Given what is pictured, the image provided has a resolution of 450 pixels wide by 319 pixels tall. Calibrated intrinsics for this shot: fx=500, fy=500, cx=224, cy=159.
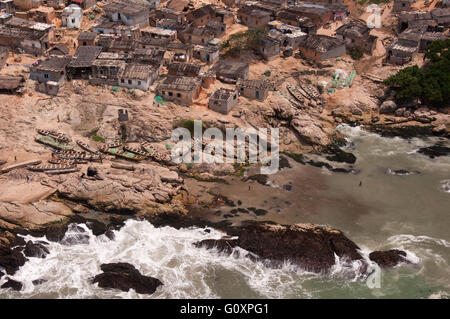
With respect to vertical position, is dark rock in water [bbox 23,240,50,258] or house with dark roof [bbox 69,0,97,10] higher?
house with dark roof [bbox 69,0,97,10]

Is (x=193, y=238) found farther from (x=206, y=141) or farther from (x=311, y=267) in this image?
(x=206, y=141)

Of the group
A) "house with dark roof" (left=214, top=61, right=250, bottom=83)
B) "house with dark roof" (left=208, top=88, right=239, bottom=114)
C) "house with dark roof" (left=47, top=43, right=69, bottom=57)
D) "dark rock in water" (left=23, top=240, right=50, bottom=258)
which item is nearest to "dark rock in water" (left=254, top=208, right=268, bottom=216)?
"house with dark roof" (left=208, top=88, right=239, bottom=114)

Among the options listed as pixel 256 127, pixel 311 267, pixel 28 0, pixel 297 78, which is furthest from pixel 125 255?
pixel 28 0

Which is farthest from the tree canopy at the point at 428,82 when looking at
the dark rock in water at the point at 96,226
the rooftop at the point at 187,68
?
the dark rock in water at the point at 96,226

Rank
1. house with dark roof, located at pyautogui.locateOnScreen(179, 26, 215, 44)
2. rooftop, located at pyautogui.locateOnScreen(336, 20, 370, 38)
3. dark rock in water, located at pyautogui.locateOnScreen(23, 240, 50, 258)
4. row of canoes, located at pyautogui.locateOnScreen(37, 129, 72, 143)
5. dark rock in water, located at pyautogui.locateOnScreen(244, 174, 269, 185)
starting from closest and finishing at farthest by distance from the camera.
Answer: dark rock in water, located at pyautogui.locateOnScreen(23, 240, 50, 258) → dark rock in water, located at pyautogui.locateOnScreen(244, 174, 269, 185) → row of canoes, located at pyautogui.locateOnScreen(37, 129, 72, 143) → house with dark roof, located at pyautogui.locateOnScreen(179, 26, 215, 44) → rooftop, located at pyautogui.locateOnScreen(336, 20, 370, 38)

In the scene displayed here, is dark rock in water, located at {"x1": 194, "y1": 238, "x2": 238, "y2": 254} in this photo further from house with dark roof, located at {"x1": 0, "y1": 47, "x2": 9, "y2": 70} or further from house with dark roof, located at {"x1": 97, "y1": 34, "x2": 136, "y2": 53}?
house with dark roof, located at {"x1": 0, "y1": 47, "x2": 9, "y2": 70}

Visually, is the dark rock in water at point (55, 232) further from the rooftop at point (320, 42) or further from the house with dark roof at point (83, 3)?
the rooftop at point (320, 42)

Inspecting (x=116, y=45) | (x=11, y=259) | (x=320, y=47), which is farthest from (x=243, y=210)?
(x=320, y=47)
